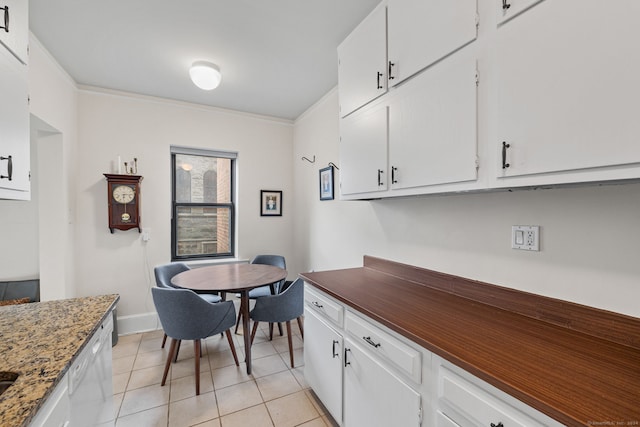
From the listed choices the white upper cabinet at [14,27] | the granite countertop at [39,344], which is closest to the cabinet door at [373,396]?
the granite countertop at [39,344]

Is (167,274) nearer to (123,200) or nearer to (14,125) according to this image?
(123,200)

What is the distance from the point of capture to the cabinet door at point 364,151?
1.70 metres

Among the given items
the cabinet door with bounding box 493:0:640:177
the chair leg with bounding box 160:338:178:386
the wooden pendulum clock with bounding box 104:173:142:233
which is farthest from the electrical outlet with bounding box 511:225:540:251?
the wooden pendulum clock with bounding box 104:173:142:233

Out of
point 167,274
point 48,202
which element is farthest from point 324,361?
point 48,202

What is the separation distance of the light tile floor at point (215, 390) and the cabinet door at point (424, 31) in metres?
2.20

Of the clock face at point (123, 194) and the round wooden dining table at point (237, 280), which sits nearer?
the round wooden dining table at point (237, 280)

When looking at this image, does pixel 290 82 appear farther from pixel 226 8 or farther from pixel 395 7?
pixel 395 7

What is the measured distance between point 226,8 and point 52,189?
2.21 meters

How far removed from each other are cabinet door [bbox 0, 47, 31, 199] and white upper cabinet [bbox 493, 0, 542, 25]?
2037 millimetres

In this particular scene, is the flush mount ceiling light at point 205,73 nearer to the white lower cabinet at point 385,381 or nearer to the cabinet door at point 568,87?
the white lower cabinet at point 385,381

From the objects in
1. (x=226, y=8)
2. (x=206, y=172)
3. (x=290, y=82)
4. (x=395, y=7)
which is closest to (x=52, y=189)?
(x=206, y=172)

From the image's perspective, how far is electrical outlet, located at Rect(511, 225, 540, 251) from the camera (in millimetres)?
1220

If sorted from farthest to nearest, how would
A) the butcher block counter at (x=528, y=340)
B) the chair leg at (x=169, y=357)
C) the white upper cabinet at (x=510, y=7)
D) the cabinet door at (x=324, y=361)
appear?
the chair leg at (x=169, y=357), the cabinet door at (x=324, y=361), the white upper cabinet at (x=510, y=7), the butcher block counter at (x=528, y=340)

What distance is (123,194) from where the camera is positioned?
2.86 m
